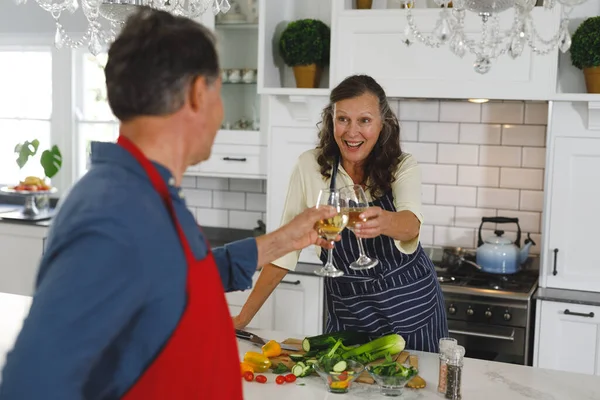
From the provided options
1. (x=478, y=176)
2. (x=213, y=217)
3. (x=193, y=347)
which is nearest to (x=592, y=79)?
(x=478, y=176)

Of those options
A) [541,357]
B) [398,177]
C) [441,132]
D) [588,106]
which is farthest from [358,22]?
[541,357]

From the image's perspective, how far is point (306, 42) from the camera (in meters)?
4.07

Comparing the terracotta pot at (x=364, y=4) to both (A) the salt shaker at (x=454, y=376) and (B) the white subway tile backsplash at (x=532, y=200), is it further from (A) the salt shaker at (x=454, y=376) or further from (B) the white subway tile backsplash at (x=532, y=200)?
(A) the salt shaker at (x=454, y=376)

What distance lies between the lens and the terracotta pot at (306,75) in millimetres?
4117

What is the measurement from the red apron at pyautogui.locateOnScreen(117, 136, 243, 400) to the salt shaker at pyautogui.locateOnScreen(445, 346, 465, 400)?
2.91 feet

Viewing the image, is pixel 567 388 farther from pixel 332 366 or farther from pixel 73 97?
pixel 73 97

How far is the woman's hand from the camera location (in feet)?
7.11

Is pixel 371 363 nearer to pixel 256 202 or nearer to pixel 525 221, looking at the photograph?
pixel 525 221

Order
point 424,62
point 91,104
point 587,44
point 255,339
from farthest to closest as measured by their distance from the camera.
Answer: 1. point 91,104
2. point 424,62
3. point 587,44
4. point 255,339

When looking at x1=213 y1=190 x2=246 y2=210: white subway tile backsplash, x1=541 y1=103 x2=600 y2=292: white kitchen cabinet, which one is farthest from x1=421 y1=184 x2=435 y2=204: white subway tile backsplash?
x1=213 y1=190 x2=246 y2=210: white subway tile backsplash

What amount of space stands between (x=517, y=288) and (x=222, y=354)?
278 cm

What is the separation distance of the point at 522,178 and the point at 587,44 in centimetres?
89

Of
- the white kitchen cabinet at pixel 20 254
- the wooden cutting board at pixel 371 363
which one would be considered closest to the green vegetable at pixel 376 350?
the wooden cutting board at pixel 371 363

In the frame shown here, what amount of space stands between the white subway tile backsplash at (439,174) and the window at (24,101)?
2838mm
